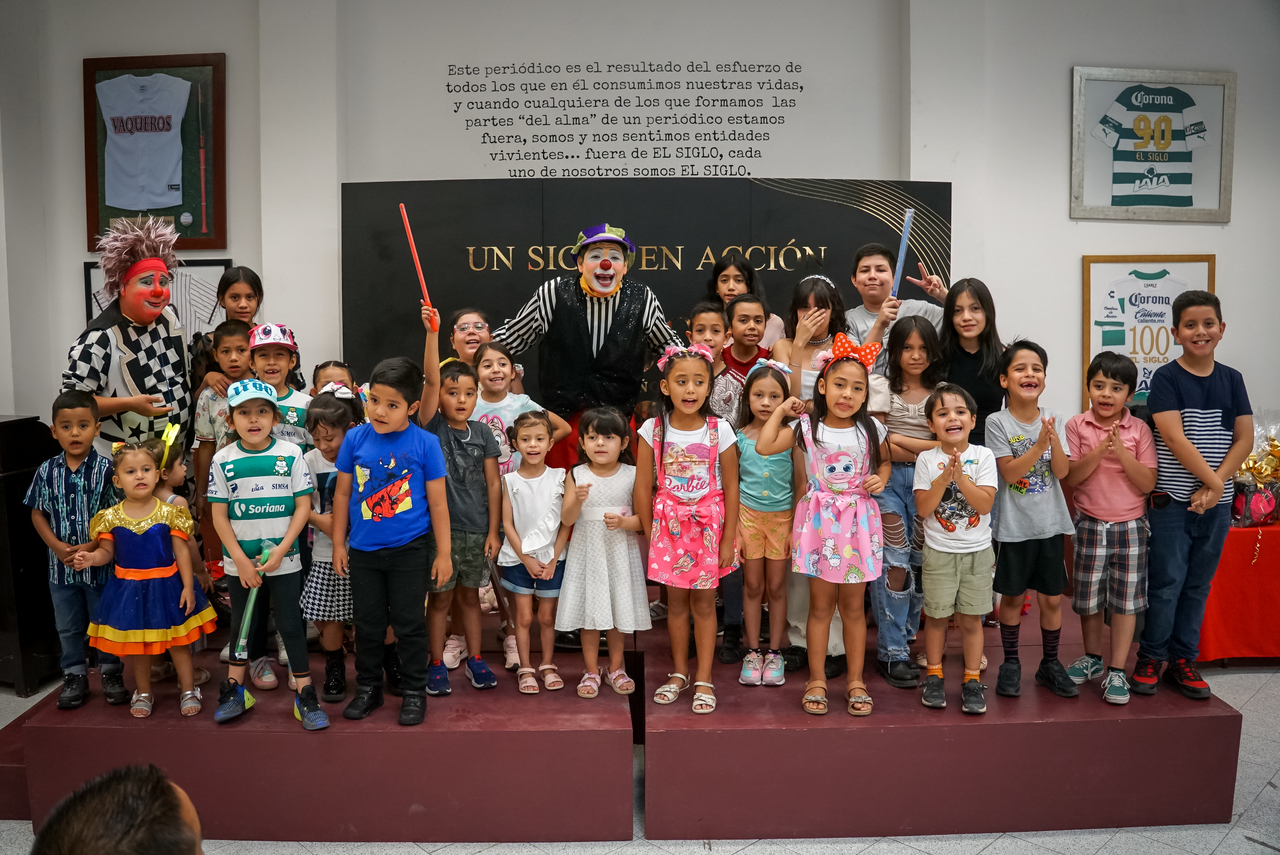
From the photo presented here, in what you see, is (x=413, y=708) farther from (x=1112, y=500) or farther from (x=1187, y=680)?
(x=1187, y=680)

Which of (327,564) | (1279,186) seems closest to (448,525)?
(327,564)

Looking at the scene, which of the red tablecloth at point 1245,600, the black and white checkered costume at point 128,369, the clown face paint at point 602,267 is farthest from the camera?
the red tablecloth at point 1245,600

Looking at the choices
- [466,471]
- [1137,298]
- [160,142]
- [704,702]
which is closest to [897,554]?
[704,702]

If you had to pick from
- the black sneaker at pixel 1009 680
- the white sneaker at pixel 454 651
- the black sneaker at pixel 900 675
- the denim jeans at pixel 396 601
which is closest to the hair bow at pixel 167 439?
the denim jeans at pixel 396 601

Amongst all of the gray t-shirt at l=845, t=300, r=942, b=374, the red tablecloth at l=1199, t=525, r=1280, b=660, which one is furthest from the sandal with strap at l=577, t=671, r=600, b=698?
the red tablecloth at l=1199, t=525, r=1280, b=660

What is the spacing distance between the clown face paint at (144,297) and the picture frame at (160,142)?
1.86 m

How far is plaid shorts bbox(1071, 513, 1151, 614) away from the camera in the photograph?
289 cm

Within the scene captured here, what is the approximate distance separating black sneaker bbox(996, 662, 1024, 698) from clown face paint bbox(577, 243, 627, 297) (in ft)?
6.65

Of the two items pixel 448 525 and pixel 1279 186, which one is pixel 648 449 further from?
pixel 1279 186

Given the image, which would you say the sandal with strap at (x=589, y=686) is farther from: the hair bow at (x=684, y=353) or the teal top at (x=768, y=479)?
the hair bow at (x=684, y=353)

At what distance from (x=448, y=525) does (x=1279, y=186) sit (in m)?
5.48

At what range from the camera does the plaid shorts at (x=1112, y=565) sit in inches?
A: 114

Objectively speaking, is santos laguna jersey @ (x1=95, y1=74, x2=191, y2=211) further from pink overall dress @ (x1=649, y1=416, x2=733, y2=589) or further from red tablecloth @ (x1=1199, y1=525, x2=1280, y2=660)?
red tablecloth @ (x1=1199, y1=525, x2=1280, y2=660)

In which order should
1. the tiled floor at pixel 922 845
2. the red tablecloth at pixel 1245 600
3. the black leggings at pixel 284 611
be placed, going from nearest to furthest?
the tiled floor at pixel 922 845 < the black leggings at pixel 284 611 < the red tablecloth at pixel 1245 600
